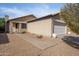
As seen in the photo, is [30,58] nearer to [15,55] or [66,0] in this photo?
[15,55]

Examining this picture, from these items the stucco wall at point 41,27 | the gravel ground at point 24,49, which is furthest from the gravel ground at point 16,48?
the stucco wall at point 41,27

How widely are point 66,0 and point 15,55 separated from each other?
169 centimetres

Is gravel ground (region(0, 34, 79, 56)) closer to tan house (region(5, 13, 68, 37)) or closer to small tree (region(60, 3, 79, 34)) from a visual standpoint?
tan house (region(5, 13, 68, 37))

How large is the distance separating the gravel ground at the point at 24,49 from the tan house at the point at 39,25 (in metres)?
0.23

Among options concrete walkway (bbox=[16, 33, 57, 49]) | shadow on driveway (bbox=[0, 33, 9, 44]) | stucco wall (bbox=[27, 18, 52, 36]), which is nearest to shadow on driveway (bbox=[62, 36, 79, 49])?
concrete walkway (bbox=[16, 33, 57, 49])

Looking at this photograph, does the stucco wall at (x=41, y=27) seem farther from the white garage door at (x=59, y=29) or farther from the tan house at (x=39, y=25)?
the white garage door at (x=59, y=29)

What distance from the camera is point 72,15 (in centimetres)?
579

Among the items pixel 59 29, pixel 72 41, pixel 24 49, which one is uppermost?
pixel 59 29

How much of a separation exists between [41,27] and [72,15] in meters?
0.78

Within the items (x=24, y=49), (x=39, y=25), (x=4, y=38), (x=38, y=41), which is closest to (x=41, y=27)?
(x=39, y=25)

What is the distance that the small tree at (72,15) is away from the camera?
5770mm

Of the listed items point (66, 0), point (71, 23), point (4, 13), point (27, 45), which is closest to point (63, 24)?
point (71, 23)

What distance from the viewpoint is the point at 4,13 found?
5848 millimetres

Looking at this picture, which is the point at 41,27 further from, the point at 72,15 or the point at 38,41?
the point at 72,15
